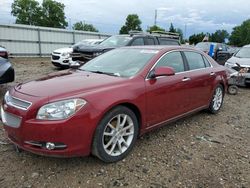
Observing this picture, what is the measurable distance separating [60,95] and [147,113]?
1.37 m

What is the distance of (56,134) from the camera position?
293cm

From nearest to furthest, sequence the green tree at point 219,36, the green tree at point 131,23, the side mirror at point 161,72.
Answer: the side mirror at point 161,72
the green tree at point 131,23
the green tree at point 219,36

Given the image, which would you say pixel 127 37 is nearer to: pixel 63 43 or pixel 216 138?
pixel 216 138

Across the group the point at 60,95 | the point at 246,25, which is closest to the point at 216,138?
the point at 60,95

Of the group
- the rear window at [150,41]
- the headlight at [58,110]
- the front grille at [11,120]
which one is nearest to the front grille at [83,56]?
the rear window at [150,41]

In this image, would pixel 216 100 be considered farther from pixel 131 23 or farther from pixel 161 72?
pixel 131 23

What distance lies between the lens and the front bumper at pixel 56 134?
9.62ft

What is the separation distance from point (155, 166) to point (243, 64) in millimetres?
7909

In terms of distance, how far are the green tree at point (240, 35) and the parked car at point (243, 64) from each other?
76251mm

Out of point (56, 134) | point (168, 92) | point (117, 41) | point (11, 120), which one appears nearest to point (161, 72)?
point (168, 92)

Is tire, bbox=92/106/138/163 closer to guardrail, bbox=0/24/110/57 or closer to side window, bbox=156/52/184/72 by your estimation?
side window, bbox=156/52/184/72

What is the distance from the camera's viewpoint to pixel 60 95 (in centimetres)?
308

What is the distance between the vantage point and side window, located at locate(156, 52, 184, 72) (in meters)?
4.32

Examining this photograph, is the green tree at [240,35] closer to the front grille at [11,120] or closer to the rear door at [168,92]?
the rear door at [168,92]
